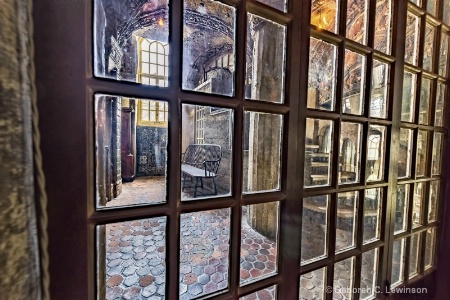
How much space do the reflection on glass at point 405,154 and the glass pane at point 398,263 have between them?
41 cm

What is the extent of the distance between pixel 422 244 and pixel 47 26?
1891 mm

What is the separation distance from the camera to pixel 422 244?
118 cm

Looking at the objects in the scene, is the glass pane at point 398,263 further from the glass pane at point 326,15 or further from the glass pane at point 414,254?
the glass pane at point 326,15

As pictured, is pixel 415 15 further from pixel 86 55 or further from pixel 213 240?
pixel 213 240

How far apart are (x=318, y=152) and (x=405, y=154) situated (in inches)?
21.4

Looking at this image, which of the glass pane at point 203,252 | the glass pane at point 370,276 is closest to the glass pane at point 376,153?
the glass pane at point 370,276

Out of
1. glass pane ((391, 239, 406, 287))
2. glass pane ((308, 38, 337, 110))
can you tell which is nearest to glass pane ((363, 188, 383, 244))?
glass pane ((391, 239, 406, 287))

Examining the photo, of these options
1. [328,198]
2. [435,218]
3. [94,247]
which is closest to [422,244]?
[435,218]

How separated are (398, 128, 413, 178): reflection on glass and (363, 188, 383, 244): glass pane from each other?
230 mm

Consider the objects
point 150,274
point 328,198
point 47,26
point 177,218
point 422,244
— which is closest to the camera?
point 47,26

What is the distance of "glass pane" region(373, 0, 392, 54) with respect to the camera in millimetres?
931

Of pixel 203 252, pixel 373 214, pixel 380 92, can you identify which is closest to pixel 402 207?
pixel 373 214

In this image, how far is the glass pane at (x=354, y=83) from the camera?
901 mm

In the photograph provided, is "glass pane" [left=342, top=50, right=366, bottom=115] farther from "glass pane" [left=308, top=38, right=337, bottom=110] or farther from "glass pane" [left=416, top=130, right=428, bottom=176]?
"glass pane" [left=416, top=130, right=428, bottom=176]
